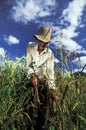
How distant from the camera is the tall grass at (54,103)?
4977 millimetres

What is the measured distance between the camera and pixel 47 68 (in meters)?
6.15

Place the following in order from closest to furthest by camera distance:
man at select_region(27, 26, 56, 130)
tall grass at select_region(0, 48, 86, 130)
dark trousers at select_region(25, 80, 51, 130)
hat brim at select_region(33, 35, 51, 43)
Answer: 1. tall grass at select_region(0, 48, 86, 130)
2. dark trousers at select_region(25, 80, 51, 130)
3. man at select_region(27, 26, 56, 130)
4. hat brim at select_region(33, 35, 51, 43)

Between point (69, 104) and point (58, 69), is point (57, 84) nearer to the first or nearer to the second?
point (58, 69)

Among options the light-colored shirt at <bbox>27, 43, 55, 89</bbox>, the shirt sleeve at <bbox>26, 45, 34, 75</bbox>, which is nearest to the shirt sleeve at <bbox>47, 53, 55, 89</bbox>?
the light-colored shirt at <bbox>27, 43, 55, 89</bbox>

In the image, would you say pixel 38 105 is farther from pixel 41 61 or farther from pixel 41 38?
pixel 41 38

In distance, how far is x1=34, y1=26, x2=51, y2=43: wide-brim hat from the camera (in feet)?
20.3

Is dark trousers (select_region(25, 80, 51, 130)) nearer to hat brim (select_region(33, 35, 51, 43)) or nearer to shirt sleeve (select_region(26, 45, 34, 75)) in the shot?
shirt sleeve (select_region(26, 45, 34, 75))

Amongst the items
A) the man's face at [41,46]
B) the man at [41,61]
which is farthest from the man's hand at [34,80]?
the man's face at [41,46]

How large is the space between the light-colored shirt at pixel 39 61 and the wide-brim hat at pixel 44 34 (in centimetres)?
16

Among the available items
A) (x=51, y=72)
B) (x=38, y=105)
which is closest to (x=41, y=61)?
(x=51, y=72)

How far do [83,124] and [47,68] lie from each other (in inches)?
56.4

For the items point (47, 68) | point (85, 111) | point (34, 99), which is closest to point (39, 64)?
point (47, 68)

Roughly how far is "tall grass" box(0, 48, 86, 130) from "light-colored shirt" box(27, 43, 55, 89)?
145 millimetres

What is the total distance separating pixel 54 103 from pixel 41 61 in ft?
2.90
